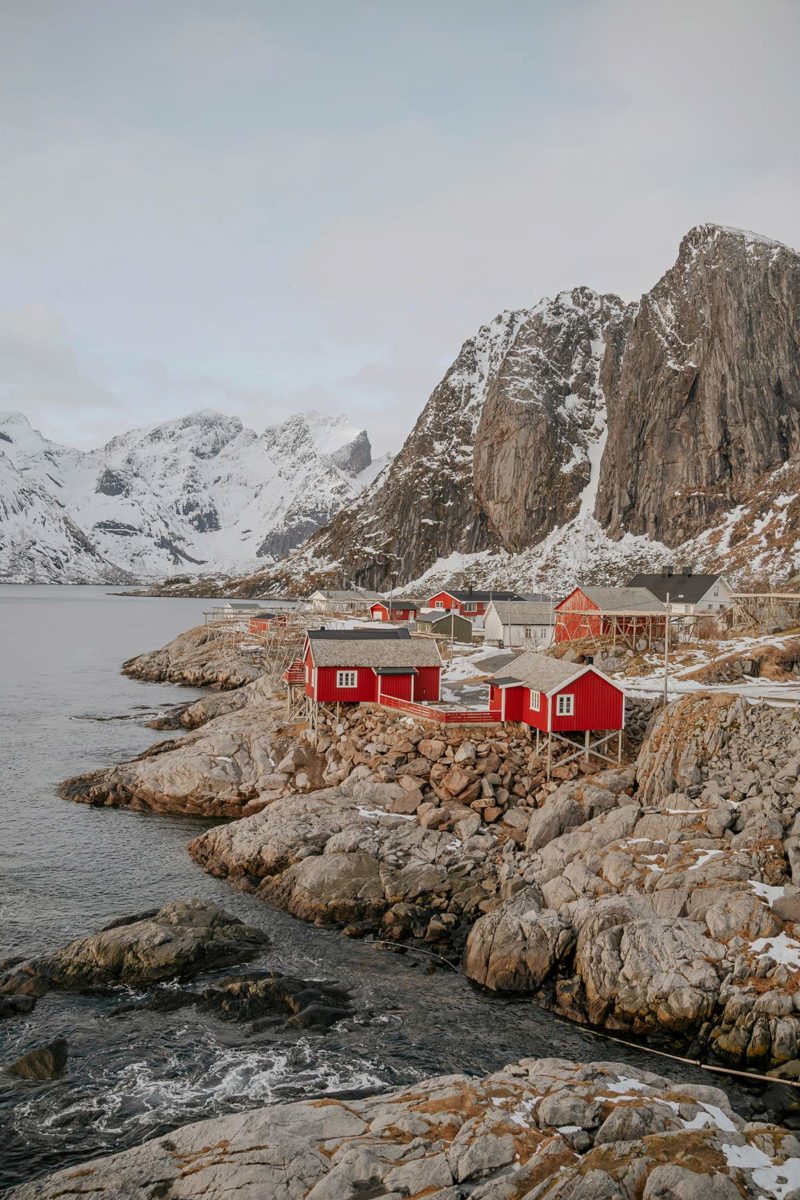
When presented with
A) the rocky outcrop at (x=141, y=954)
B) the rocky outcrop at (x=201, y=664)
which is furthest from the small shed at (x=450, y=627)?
the rocky outcrop at (x=141, y=954)

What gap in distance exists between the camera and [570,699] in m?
38.4

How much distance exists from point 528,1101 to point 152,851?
24303 mm

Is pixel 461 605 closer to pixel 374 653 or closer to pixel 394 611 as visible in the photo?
pixel 394 611

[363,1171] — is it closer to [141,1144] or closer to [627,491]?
[141,1144]

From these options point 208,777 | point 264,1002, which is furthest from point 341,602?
point 264,1002

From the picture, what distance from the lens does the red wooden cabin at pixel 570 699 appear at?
38406mm

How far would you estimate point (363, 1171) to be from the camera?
13844 mm

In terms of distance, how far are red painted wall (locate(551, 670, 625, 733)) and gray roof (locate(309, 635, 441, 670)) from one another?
11.3 meters

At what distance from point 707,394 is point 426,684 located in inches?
5999

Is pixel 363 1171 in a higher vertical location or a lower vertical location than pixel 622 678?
lower

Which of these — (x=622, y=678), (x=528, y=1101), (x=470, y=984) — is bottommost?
(x=470, y=984)

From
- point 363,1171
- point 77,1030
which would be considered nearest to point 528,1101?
point 363,1171

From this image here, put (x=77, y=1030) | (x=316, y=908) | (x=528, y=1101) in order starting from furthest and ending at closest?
(x=316, y=908) → (x=77, y=1030) → (x=528, y=1101)

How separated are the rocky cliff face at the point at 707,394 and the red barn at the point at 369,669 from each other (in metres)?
131
